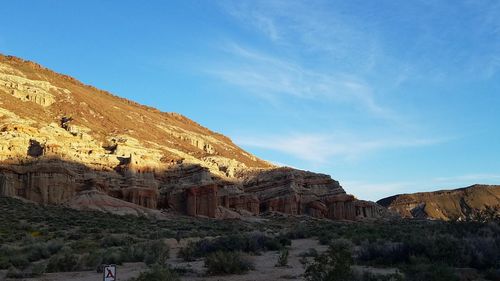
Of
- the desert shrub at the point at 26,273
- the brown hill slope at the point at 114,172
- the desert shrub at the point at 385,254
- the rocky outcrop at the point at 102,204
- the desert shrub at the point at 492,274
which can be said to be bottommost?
the desert shrub at the point at 26,273

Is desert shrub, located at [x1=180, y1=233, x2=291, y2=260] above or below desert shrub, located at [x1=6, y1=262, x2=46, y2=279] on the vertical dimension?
above

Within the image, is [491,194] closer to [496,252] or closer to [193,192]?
[193,192]

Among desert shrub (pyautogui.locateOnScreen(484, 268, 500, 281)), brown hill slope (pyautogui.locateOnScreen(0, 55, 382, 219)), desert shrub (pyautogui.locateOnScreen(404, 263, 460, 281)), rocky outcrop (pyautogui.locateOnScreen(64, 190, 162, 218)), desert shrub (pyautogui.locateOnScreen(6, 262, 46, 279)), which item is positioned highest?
brown hill slope (pyautogui.locateOnScreen(0, 55, 382, 219))

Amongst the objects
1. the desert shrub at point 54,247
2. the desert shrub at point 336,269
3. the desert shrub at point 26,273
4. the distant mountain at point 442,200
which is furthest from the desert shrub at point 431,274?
the distant mountain at point 442,200

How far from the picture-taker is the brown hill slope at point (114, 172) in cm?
5644

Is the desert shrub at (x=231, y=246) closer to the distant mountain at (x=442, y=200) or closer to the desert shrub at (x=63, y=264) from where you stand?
the desert shrub at (x=63, y=264)

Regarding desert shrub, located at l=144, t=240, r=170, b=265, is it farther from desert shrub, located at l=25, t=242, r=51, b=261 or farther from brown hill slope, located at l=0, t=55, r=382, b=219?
brown hill slope, located at l=0, t=55, r=382, b=219

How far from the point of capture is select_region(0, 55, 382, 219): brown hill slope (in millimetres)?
56438

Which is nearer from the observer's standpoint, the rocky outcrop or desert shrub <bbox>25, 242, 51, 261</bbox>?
desert shrub <bbox>25, 242, 51, 261</bbox>

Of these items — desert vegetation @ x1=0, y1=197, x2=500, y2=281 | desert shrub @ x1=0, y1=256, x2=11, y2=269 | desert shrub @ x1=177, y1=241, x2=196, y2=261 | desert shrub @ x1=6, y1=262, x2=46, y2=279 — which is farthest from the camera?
desert shrub @ x1=177, y1=241, x2=196, y2=261

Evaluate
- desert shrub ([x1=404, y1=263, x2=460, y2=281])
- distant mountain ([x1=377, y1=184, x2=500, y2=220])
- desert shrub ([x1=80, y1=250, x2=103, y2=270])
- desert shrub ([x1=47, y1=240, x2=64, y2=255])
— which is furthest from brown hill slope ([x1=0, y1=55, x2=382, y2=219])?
distant mountain ([x1=377, y1=184, x2=500, y2=220])

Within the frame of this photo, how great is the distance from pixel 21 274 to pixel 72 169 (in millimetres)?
48633

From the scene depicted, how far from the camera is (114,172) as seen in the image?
65062 mm

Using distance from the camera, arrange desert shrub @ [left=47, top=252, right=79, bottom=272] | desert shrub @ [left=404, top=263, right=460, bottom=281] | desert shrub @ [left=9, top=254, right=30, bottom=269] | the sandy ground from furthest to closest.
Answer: desert shrub @ [left=9, top=254, right=30, bottom=269] → desert shrub @ [left=47, top=252, right=79, bottom=272] → the sandy ground → desert shrub @ [left=404, top=263, right=460, bottom=281]
